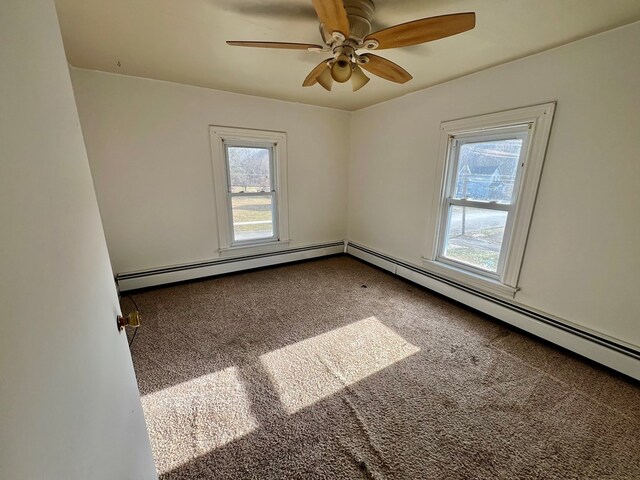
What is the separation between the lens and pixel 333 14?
120 cm

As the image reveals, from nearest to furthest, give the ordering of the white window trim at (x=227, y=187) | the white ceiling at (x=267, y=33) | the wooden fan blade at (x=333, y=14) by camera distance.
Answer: the wooden fan blade at (x=333, y=14) < the white ceiling at (x=267, y=33) < the white window trim at (x=227, y=187)

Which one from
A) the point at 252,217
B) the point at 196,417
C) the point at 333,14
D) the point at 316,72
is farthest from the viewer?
the point at 252,217

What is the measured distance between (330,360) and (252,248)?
2.03 metres

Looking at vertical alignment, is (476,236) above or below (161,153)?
below

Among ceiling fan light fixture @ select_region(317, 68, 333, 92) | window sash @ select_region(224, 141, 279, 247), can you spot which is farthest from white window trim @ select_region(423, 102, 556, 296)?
window sash @ select_region(224, 141, 279, 247)

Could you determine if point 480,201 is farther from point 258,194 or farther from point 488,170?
point 258,194

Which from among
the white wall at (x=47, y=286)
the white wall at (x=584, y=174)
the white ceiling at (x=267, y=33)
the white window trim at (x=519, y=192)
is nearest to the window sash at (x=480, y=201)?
the white window trim at (x=519, y=192)

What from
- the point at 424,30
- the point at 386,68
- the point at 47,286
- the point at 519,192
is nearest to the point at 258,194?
the point at 386,68

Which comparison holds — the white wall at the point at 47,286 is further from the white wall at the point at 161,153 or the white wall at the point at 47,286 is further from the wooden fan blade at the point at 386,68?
the white wall at the point at 161,153

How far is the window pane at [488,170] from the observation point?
2.22m

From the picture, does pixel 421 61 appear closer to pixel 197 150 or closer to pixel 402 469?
pixel 197 150

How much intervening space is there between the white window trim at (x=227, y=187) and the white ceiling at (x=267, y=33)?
66cm

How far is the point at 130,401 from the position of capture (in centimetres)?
95

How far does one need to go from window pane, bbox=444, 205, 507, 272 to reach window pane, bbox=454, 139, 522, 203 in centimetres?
15
